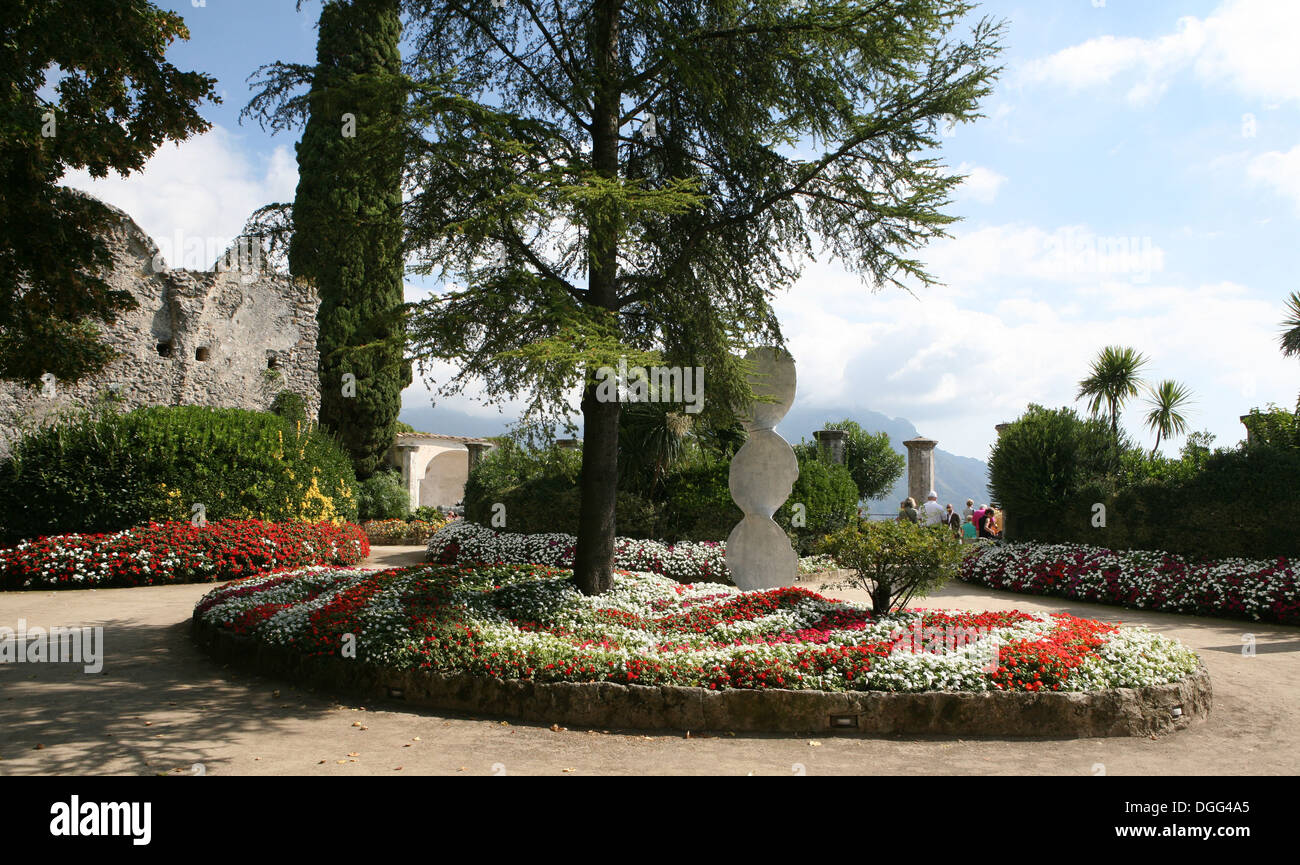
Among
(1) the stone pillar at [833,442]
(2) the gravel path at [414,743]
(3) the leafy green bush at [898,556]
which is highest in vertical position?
(1) the stone pillar at [833,442]

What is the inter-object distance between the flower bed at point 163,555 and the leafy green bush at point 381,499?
7.20 meters

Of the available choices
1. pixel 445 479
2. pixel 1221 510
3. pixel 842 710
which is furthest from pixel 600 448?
pixel 445 479

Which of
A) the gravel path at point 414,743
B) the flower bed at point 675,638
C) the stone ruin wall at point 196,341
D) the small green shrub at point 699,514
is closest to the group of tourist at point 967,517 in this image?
the small green shrub at point 699,514

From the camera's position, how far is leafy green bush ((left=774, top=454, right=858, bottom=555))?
13.7 m

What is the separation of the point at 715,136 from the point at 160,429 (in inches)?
389

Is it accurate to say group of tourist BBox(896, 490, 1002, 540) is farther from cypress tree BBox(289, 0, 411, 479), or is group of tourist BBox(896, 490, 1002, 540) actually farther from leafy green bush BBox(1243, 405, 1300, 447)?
cypress tree BBox(289, 0, 411, 479)

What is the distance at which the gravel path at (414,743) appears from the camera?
4484 millimetres

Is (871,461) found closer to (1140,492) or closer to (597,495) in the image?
(1140,492)

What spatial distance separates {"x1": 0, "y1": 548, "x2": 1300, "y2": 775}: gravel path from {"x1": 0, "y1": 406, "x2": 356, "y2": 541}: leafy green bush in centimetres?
604

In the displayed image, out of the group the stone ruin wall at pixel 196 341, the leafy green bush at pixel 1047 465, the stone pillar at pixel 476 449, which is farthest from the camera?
the stone pillar at pixel 476 449

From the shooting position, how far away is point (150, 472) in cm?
1226

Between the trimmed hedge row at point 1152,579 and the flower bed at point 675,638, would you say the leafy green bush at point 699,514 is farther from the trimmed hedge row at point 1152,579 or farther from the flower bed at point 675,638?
the trimmed hedge row at point 1152,579

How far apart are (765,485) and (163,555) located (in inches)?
350

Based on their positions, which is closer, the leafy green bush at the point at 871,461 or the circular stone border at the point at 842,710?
the circular stone border at the point at 842,710
